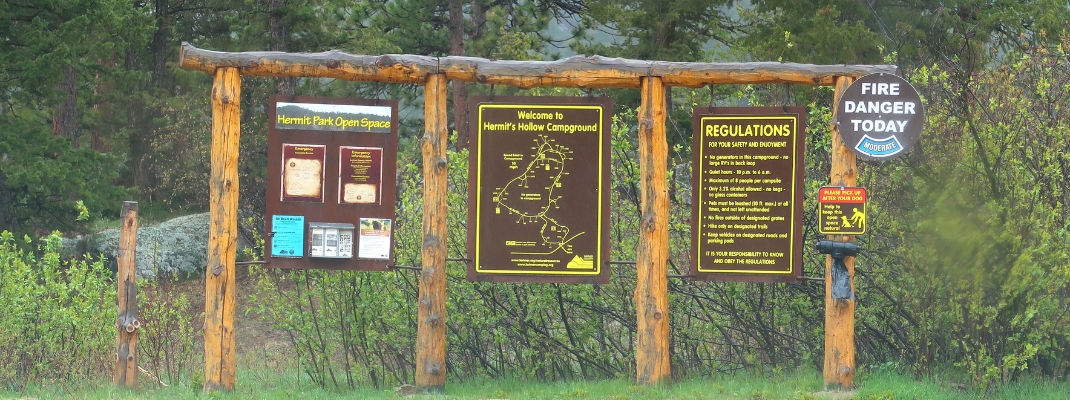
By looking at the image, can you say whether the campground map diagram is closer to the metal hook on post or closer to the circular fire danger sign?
the metal hook on post

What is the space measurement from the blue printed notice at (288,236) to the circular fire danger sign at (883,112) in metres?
4.31

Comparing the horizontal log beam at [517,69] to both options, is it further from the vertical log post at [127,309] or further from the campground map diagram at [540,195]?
the vertical log post at [127,309]

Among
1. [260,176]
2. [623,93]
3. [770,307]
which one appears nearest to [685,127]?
[623,93]

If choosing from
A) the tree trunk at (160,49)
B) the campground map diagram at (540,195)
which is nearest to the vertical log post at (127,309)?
the campground map diagram at (540,195)

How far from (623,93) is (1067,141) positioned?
516 inches

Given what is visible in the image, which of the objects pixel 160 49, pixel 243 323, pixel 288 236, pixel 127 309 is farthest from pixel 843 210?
pixel 160 49

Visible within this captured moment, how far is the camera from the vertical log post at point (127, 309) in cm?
891

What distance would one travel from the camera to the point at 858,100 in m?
8.12

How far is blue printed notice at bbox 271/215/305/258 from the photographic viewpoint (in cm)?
845

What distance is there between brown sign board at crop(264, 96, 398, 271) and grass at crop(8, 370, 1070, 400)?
118 centimetres

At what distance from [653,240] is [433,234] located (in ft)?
5.69

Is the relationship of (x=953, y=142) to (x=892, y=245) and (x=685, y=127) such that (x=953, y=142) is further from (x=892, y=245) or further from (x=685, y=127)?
(x=685, y=127)

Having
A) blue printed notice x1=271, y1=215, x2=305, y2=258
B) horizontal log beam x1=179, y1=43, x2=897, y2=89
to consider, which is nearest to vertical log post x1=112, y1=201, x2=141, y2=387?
blue printed notice x1=271, y1=215, x2=305, y2=258

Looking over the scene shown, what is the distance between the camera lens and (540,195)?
8.64m
